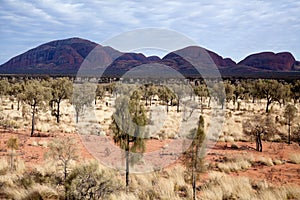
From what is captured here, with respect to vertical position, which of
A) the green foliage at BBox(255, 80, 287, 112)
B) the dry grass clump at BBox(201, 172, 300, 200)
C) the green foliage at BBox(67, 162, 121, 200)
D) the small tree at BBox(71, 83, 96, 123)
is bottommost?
the dry grass clump at BBox(201, 172, 300, 200)

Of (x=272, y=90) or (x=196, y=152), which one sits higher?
(x=272, y=90)

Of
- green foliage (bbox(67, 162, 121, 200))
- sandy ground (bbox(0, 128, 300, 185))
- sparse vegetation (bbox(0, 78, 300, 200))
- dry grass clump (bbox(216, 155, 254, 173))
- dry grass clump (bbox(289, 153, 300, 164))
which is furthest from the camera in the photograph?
dry grass clump (bbox(289, 153, 300, 164))

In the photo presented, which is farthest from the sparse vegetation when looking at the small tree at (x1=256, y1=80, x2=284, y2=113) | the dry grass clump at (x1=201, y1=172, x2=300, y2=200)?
the small tree at (x1=256, y1=80, x2=284, y2=113)

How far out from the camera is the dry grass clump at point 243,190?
10055 millimetres

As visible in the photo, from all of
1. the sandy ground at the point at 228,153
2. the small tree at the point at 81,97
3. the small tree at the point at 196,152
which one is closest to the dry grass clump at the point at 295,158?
the sandy ground at the point at 228,153

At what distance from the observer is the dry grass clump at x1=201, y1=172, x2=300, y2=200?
1005 centimetres

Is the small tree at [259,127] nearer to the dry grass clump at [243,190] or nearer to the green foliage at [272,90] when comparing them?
the dry grass clump at [243,190]

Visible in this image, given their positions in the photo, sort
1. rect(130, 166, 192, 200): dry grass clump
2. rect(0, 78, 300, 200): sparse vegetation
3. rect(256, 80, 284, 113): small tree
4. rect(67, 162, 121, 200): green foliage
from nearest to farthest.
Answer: rect(67, 162, 121, 200): green foliage → rect(0, 78, 300, 200): sparse vegetation → rect(130, 166, 192, 200): dry grass clump → rect(256, 80, 284, 113): small tree

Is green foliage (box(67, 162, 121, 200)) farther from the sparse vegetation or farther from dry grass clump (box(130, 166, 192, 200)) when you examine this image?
dry grass clump (box(130, 166, 192, 200))

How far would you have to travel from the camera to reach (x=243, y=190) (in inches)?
418

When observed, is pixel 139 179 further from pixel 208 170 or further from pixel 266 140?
pixel 266 140

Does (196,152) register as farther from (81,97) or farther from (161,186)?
(81,97)

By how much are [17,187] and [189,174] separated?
6114mm

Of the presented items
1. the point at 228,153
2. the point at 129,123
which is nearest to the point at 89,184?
the point at 129,123
